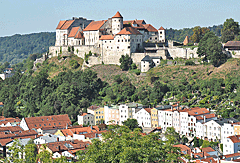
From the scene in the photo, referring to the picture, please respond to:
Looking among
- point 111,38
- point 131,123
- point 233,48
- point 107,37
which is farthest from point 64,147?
point 233,48

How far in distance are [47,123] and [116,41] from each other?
74.0ft

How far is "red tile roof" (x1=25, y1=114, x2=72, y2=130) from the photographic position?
7256 cm

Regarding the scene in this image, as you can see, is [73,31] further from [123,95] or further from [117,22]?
[123,95]

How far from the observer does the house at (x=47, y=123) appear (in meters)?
71.9

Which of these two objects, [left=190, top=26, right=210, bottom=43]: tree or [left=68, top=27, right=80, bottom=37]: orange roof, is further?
[left=68, top=27, right=80, bottom=37]: orange roof

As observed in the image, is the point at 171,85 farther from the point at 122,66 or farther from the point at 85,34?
the point at 85,34

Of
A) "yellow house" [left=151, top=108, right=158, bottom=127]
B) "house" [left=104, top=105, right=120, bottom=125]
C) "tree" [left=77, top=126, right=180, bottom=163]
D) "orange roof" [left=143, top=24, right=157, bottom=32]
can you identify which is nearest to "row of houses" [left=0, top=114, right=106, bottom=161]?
"house" [left=104, top=105, right=120, bottom=125]

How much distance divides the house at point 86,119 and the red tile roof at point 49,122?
1.75 m

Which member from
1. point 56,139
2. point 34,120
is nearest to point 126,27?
point 34,120

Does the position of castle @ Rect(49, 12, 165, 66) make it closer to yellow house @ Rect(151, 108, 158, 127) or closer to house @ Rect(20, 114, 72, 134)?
yellow house @ Rect(151, 108, 158, 127)

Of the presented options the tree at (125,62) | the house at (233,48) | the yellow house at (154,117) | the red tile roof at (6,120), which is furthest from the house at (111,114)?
the house at (233,48)

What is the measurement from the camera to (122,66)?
86000mm

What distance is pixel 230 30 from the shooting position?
88.2 metres

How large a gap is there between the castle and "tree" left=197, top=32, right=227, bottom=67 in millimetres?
11516
